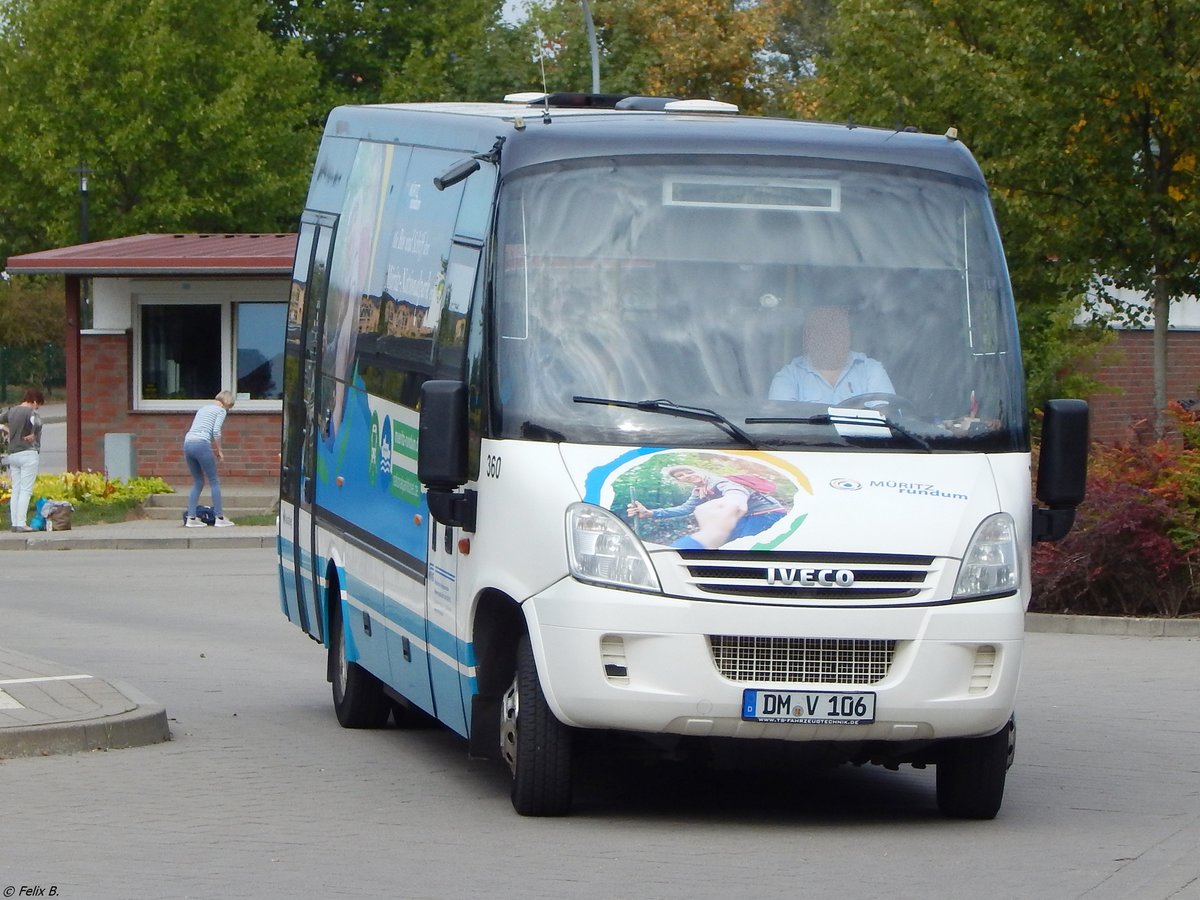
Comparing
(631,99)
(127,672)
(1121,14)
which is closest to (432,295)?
(631,99)

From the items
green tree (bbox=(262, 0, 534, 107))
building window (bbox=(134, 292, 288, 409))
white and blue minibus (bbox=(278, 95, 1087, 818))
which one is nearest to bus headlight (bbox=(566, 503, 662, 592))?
white and blue minibus (bbox=(278, 95, 1087, 818))

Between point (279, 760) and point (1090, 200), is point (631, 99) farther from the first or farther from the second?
point (1090, 200)

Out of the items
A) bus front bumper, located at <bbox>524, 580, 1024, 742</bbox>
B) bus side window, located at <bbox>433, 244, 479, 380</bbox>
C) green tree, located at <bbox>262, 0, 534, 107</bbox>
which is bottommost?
bus front bumper, located at <bbox>524, 580, 1024, 742</bbox>

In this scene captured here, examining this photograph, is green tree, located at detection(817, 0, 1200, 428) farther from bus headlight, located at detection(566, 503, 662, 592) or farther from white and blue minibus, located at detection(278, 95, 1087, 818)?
bus headlight, located at detection(566, 503, 662, 592)

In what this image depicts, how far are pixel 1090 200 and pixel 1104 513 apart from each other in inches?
271

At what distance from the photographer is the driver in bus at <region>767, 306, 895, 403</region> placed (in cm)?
808

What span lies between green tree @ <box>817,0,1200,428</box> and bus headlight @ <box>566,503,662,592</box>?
13867mm

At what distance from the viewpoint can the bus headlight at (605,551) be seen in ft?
25.0

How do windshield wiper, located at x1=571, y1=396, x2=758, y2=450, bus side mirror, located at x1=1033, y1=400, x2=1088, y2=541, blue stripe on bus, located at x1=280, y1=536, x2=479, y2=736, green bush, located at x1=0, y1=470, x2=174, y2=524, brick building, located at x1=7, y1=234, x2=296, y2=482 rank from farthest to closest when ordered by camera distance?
brick building, located at x1=7, y1=234, x2=296, y2=482 < green bush, located at x1=0, y1=470, x2=174, y2=524 < blue stripe on bus, located at x1=280, y1=536, x2=479, y2=736 < bus side mirror, located at x1=1033, y1=400, x2=1088, y2=541 < windshield wiper, located at x1=571, y1=396, x2=758, y2=450

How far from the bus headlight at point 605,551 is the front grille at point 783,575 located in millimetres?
149

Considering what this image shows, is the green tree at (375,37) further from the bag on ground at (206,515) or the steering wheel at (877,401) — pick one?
the steering wheel at (877,401)

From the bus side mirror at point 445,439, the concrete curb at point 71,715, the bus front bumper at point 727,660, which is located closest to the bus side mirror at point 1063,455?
the bus front bumper at point 727,660

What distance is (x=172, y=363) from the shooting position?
3103 centimetres

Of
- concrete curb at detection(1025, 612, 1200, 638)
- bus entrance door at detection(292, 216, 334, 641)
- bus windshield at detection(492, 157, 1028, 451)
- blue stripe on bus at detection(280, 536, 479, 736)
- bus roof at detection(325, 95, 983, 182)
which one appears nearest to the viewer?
bus windshield at detection(492, 157, 1028, 451)
